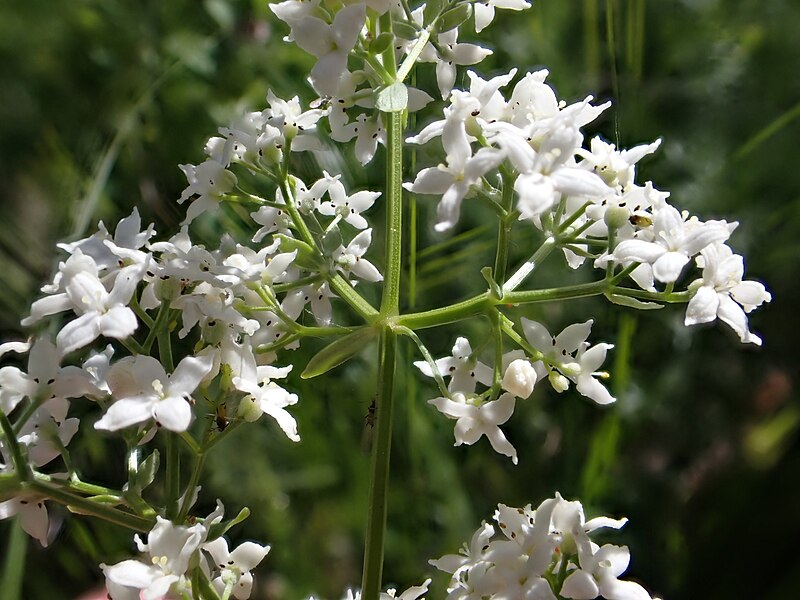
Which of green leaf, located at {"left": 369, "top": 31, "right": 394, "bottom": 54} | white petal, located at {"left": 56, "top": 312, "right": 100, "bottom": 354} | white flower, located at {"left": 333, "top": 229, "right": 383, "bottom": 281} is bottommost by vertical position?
white petal, located at {"left": 56, "top": 312, "right": 100, "bottom": 354}

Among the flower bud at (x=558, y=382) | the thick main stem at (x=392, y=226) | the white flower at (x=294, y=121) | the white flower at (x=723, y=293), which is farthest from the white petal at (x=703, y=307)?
the white flower at (x=294, y=121)

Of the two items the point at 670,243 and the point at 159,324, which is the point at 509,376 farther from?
the point at 159,324

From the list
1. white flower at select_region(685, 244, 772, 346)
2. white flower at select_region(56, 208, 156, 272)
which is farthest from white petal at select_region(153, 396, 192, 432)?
white flower at select_region(685, 244, 772, 346)

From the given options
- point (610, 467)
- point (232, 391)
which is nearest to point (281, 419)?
point (232, 391)

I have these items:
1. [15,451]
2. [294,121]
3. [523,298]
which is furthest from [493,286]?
[15,451]

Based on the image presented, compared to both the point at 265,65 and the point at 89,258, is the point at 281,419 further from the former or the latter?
the point at 265,65

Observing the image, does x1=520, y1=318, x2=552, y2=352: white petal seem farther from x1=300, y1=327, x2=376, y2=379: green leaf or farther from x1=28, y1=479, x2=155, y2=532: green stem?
x1=28, y1=479, x2=155, y2=532: green stem

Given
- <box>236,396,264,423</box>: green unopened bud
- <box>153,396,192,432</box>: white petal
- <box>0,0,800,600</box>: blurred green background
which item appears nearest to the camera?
<box>153,396,192,432</box>: white petal

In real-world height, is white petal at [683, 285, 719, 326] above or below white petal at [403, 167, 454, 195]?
below
